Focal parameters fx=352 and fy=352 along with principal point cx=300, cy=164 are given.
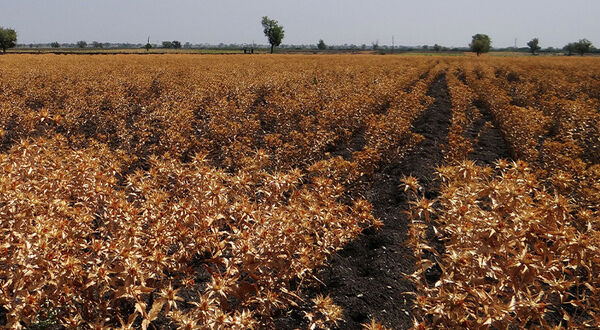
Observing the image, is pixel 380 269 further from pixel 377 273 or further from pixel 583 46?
pixel 583 46

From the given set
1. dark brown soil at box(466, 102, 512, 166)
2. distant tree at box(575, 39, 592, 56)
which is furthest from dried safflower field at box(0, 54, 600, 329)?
distant tree at box(575, 39, 592, 56)

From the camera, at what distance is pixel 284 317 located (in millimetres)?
3293

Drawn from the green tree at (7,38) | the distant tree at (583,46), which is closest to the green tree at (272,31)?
the green tree at (7,38)

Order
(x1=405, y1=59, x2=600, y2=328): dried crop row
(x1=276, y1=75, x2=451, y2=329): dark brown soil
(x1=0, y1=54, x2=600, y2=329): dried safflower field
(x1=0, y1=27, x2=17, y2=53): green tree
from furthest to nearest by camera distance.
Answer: (x1=0, y1=27, x2=17, y2=53): green tree, (x1=276, y1=75, x2=451, y2=329): dark brown soil, (x1=0, y1=54, x2=600, y2=329): dried safflower field, (x1=405, y1=59, x2=600, y2=328): dried crop row

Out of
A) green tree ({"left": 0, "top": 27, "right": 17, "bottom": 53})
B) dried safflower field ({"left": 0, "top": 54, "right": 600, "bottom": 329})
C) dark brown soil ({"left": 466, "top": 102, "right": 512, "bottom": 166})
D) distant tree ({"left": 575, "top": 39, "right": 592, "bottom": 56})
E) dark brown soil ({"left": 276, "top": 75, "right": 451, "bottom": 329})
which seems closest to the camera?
dried safflower field ({"left": 0, "top": 54, "right": 600, "bottom": 329})

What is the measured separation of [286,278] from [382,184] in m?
4.11

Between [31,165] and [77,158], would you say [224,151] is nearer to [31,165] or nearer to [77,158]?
[77,158]

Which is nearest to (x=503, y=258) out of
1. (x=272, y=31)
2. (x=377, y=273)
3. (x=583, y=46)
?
(x=377, y=273)

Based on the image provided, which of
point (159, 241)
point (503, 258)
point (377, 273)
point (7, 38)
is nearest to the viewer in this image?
point (503, 258)

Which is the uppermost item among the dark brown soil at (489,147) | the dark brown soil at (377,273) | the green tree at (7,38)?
the green tree at (7,38)

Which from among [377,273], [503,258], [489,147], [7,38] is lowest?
[377,273]

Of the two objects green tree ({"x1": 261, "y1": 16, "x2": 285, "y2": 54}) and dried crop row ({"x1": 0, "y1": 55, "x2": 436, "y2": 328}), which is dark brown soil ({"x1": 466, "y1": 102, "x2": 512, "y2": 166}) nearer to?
dried crop row ({"x1": 0, "y1": 55, "x2": 436, "y2": 328})

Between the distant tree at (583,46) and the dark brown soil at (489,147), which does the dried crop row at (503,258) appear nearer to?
the dark brown soil at (489,147)

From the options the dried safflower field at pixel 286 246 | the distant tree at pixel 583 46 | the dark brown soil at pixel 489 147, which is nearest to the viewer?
the dried safflower field at pixel 286 246
